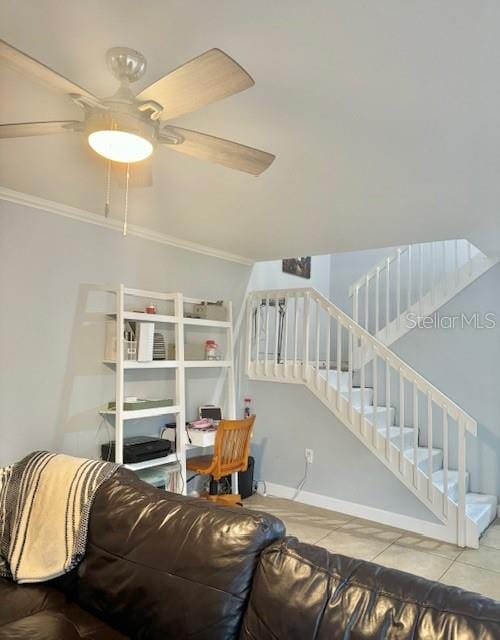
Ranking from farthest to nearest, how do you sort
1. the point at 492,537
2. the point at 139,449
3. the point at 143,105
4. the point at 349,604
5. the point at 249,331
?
the point at 249,331, the point at 492,537, the point at 139,449, the point at 143,105, the point at 349,604

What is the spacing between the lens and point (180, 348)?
3699 millimetres

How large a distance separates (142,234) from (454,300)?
312 centimetres

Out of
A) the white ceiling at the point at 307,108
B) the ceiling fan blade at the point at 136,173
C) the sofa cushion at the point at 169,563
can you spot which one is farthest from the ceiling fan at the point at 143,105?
the sofa cushion at the point at 169,563

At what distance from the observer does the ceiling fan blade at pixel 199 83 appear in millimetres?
1222

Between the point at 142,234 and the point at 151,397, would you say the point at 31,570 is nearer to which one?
the point at 151,397

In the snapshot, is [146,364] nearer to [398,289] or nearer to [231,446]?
[231,446]

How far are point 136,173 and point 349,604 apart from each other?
2289 mm

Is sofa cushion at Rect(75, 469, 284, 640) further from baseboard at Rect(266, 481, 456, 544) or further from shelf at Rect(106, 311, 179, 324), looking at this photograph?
baseboard at Rect(266, 481, 456, 544)

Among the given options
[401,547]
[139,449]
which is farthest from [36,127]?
[401,547]

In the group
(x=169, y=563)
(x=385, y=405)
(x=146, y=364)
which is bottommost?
(x=169, y=563)

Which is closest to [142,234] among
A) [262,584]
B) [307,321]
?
[307,321]

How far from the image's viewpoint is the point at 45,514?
1928 mm

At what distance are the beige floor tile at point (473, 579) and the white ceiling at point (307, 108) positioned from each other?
7.88 ft

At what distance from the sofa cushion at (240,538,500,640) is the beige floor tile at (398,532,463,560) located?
2426mm
